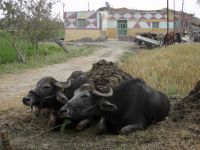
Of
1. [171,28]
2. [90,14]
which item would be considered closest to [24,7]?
[90,14]

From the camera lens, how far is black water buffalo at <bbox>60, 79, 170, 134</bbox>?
19.4 ft

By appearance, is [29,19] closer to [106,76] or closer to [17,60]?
[17,60]

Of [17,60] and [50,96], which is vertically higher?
[50,96]

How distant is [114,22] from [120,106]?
42.4 m

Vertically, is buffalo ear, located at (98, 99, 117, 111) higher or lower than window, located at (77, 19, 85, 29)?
lower

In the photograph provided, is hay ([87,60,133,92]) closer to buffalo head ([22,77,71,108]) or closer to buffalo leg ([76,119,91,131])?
buffalo head ([22,77,71,108])

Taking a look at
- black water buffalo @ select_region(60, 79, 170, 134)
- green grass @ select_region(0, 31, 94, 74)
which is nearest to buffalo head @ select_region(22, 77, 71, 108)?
black water buffalo @ select_region(60, 79, 170, 134)

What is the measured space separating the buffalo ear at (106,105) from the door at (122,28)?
42395mm

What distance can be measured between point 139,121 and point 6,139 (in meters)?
2.00

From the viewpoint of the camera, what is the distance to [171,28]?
155ft

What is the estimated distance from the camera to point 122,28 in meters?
48.1

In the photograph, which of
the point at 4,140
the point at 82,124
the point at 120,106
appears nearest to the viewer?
the point at 4,140

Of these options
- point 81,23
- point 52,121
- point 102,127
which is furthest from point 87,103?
point 81,23

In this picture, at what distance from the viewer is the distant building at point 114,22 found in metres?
45.6
